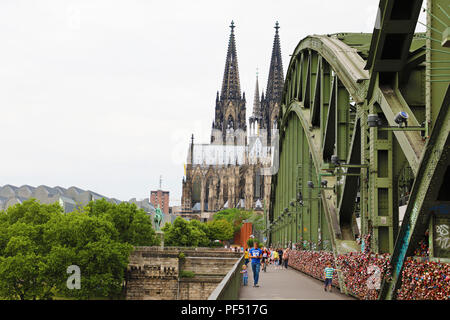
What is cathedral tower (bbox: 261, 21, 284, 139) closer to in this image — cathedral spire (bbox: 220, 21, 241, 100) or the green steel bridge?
cathedral spire (bbox: 220, 21, 241, 100)

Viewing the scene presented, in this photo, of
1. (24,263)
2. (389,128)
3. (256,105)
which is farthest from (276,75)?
(389,128)

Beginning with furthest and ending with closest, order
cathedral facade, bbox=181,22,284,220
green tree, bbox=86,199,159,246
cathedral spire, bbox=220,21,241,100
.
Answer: cathedral spire, bbox=220,21,241,100 < cathedral facade, bbox=181,22,284,220 < green tree, bbox=86,199,159,246

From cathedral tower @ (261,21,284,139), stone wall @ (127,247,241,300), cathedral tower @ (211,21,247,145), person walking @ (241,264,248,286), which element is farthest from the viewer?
cathedral tower @ (211,21,247,145)

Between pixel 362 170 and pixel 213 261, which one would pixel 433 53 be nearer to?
pixel 362 170

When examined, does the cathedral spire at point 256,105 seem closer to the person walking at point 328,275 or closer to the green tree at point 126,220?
the green tree at point 126,220

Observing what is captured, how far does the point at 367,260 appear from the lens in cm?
1192

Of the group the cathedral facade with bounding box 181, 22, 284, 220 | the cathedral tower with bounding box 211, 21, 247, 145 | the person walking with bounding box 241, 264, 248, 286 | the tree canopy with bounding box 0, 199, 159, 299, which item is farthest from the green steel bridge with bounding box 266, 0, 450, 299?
the cathedral tower with bounding box 211, 21, 247, 145

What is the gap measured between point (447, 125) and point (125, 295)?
47.3m

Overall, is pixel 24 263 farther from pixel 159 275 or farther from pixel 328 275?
pixel 328 275

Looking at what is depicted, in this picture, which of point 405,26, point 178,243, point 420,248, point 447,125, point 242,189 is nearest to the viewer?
point 447,125

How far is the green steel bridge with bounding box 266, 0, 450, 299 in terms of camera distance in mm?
8648

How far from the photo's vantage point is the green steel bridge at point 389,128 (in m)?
8.65

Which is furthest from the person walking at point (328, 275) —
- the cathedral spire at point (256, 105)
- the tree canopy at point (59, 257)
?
the cathedral spire at point (256, 105)
